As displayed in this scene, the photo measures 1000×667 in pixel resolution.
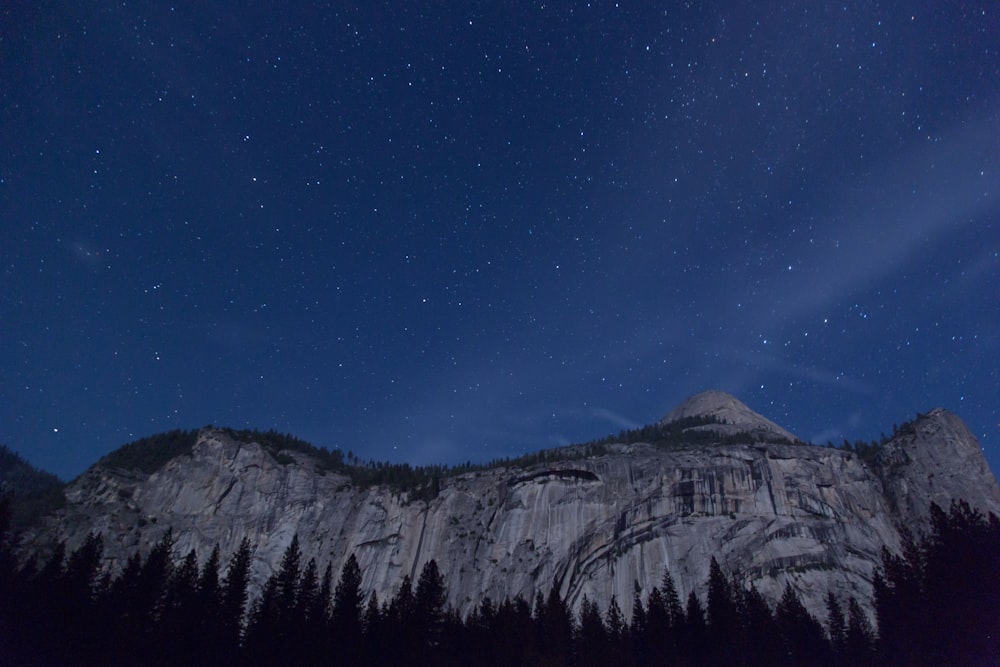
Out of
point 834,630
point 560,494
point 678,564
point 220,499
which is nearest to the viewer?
point 834,630

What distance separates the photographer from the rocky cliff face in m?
117

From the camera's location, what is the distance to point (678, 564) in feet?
383

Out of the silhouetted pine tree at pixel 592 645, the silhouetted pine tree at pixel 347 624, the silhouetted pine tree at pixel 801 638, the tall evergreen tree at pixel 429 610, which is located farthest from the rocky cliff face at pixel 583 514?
the silhouetted pine tree at pixel 347 624

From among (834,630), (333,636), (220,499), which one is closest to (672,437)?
(834,630)

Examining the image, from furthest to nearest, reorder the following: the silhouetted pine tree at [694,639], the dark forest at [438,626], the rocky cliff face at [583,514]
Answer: the rocky cliff face at [583,514] < the silhouetted pine tree at [694,639] < the dark forest at [438,626]

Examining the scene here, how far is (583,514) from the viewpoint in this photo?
131 meters

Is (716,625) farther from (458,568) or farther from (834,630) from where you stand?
(458,568)

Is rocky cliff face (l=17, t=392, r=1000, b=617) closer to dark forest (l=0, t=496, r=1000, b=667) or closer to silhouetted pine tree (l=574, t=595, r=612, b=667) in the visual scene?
dark forest (l=0, t=496, r=1000, b=667)

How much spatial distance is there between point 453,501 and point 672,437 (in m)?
57.8

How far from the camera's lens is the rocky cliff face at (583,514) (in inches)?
4624

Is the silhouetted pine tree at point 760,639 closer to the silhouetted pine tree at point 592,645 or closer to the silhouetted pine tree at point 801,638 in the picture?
the silhouetted pine tree at point 801,638

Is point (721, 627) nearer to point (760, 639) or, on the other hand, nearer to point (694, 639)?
point (694, 639)

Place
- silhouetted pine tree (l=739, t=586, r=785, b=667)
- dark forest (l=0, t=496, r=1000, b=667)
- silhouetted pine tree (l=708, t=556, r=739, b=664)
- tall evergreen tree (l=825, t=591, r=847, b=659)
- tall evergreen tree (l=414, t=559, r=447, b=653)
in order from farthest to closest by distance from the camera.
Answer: tall evergreen tree (l=825, t=591, r=847, b=659), silhouetted pine tree (l=708, t=556, r=739, b=664), tall evergreen tree (l=414, t=559, r=447, b=653), silhouetted pine tree (l=739, t=586, r=785, b=667), dark forest (l=0, t=496, r=1000, b=667)

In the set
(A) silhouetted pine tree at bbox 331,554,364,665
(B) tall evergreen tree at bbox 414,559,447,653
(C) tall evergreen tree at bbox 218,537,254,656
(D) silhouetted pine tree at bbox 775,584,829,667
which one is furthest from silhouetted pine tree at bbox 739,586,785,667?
(C) tall evergreen tree at bbox 218,537,254,656
